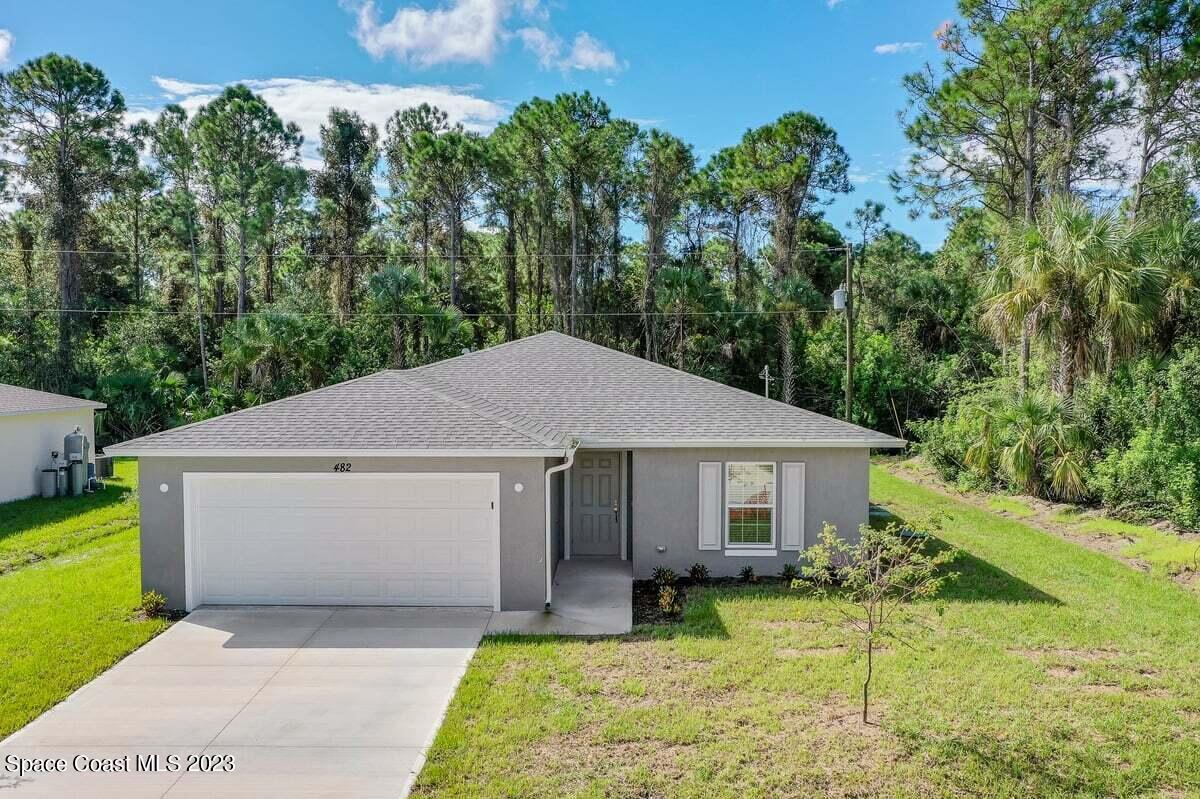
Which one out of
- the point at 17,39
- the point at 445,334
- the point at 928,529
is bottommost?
the point at 928,529

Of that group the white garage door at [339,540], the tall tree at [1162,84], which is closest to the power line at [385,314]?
the tall tree at [1162,84]

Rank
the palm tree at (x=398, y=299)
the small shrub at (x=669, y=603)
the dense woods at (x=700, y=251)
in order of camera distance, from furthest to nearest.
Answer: the palm tree at (x=398, y=299), the dense woods at (x=700, y=251), the small shrub at (x=669, y=603)

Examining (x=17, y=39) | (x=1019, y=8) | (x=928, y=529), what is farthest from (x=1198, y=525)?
(x=17, y=39)

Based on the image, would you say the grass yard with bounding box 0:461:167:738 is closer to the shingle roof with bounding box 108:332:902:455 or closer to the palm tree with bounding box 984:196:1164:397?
the shingle roof with bounding box 108:332:902:455

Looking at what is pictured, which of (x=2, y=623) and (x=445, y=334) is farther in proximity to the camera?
(x=445, y=334)

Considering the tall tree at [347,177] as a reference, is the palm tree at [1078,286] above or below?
below

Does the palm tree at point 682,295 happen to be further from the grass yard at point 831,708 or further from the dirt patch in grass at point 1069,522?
the grass yard at point 831,708

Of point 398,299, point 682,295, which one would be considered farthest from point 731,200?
point 398,299

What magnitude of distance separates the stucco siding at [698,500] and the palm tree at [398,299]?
19621 millimetres

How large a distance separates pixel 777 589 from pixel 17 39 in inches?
1242

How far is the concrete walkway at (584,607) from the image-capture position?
8.80 m

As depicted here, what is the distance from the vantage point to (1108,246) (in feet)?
50.4

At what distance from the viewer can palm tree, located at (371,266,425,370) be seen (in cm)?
2816

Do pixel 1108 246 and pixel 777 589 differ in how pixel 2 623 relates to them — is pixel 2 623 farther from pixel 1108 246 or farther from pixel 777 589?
pixel 1108 246
